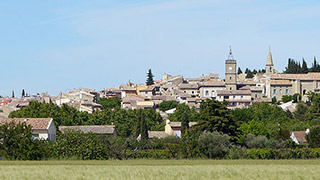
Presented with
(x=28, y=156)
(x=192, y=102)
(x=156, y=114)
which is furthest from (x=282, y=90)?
(x=28, y=156)

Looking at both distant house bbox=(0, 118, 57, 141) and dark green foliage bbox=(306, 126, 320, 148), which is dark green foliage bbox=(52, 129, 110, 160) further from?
dark green foliage bbox=(306, 126, 320, 148)

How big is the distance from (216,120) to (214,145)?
15872 millimetres

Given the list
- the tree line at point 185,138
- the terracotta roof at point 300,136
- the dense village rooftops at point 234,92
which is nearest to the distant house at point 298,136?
the terracotta roof at point 300,136

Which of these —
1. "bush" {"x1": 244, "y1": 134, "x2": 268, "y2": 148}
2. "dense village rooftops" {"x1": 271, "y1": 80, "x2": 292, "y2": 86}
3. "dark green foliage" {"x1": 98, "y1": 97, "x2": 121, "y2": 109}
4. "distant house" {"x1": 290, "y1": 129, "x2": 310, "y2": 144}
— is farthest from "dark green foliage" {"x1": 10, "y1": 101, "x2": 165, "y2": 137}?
"dense village rooftops" {"x1": 271, "y1": 80, "x2": 292, "y2": 86}

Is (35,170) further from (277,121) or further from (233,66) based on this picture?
(233,66)

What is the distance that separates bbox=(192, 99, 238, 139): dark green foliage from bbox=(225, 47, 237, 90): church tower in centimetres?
8932

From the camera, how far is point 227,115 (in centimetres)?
7994

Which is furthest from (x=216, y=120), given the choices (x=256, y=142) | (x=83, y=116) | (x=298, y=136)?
(x=83, y=116)

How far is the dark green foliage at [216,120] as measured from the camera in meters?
78.9

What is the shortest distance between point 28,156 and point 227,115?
32653 millimetres

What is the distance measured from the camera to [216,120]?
79.8 meters

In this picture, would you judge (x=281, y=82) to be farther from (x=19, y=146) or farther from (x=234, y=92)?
(x=19, y=146)

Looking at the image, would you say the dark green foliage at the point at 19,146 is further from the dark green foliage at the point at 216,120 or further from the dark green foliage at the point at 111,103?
the dark green foliage at the point at 111,103

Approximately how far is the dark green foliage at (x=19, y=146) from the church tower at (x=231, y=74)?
121 m
